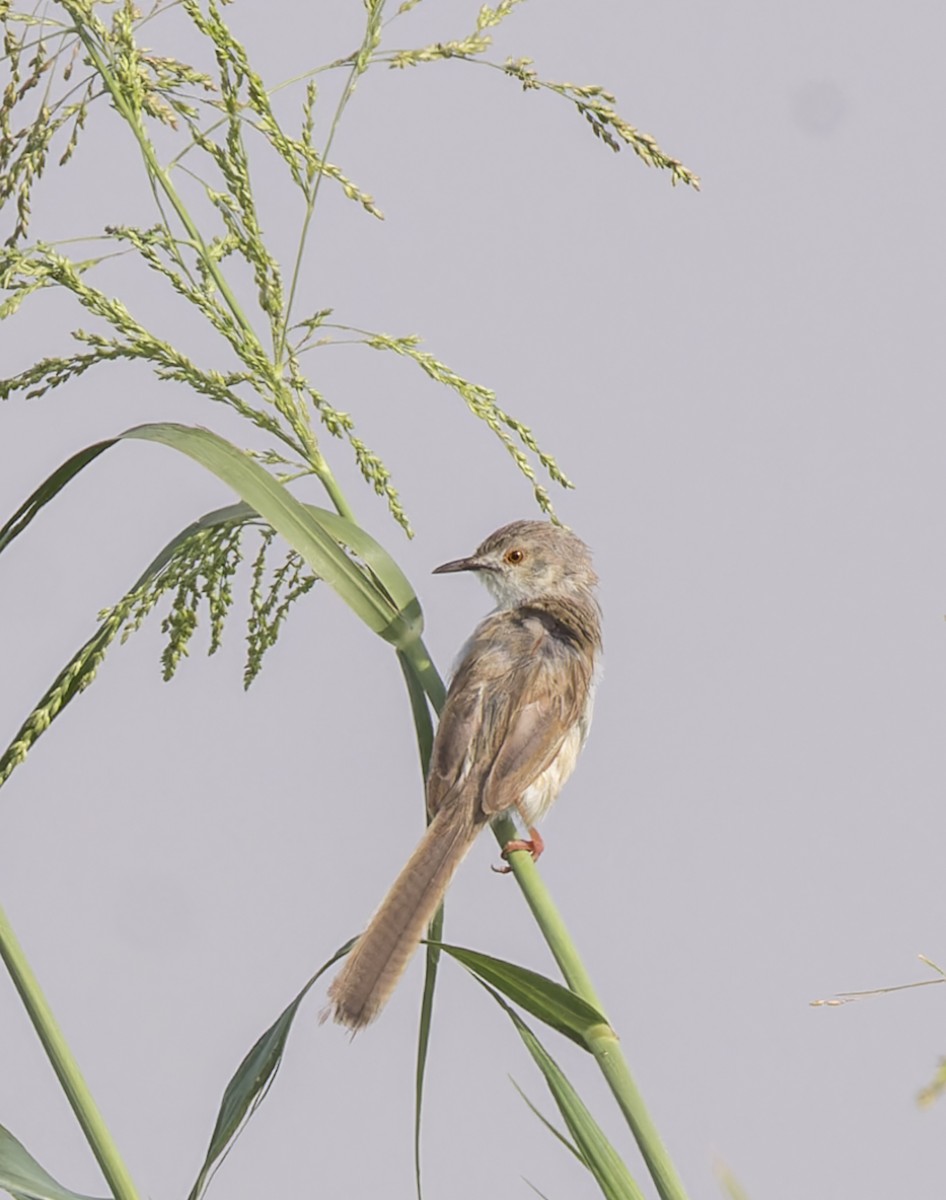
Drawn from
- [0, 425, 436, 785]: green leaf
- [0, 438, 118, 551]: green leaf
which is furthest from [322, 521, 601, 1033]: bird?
[0, 438, 118, 551]: green leaf

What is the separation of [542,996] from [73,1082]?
2.47 feet

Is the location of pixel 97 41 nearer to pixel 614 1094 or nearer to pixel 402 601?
pixel 402 601

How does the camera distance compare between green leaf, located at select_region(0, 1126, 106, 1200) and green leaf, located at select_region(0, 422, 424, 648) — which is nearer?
green leaf, located at select_region(0, 1126, 106, 1200)

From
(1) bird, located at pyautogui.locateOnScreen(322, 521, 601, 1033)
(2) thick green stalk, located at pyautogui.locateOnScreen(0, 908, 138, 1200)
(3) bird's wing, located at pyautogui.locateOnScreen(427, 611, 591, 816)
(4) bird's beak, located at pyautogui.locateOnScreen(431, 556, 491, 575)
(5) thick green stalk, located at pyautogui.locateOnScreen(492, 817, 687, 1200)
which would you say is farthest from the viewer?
(4) bird's beak, located at pyautogui.locateOnScreen(431, 556, 491, 575)

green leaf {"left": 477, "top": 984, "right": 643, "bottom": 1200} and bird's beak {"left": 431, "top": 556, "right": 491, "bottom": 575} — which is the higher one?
bird's beak {"left": 431, "top": 556, "right": 491, "bottom": 575}

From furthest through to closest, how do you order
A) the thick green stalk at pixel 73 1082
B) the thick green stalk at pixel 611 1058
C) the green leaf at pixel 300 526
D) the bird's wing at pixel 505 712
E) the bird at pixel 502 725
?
the bird's wing at pixel 505 712 → the bird at pixel 502 725 → the green leaf at pixel 300 526 → the thick green stalk at pixel 73 1082 → the thick green stalk at pixel 611 1058

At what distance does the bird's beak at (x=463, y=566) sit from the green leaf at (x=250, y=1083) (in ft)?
6.21

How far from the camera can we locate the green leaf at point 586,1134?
2.11 m

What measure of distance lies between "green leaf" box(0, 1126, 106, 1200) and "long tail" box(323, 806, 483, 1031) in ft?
1.75

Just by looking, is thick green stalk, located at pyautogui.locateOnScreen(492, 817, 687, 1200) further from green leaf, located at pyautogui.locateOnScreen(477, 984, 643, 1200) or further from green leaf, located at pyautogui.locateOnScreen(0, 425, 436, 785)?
green leaf, located at pyautogui.locateOnScreen(0, 425, 436, 785)

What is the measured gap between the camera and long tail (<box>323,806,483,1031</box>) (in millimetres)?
2545

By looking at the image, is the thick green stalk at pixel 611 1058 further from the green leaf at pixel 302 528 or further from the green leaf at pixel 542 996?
the green leaf at pixel 302 528

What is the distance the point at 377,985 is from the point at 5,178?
1559 millimetres

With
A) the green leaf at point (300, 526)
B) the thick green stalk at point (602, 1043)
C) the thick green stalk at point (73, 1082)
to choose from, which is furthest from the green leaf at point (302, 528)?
the thick green stalk at point (73, 1082)
